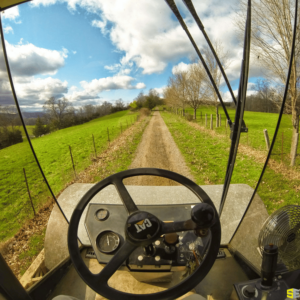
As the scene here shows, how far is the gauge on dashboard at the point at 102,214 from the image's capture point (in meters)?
1.73

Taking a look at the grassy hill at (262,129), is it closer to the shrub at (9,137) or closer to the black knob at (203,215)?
the black knob at (203,215)

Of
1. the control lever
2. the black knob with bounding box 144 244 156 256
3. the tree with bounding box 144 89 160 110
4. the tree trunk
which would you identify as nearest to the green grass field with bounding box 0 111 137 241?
the tree with bounding box 144 89 160 110

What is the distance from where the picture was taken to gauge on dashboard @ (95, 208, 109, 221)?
5.68 ft

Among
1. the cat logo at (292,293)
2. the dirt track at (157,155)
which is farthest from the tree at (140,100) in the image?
the cat logo at (292,293)

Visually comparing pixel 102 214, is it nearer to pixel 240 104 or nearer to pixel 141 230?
pixel 141 230

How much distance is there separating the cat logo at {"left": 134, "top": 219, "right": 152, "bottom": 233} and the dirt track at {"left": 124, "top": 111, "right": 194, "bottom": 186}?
1.82ft

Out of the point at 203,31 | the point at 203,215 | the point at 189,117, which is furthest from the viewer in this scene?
the point at 189,117

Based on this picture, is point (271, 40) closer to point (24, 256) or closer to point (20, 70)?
point (20, 70)

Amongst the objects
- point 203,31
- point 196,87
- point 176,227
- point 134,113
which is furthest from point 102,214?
point 203,31

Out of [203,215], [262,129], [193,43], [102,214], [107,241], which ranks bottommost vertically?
[107,241]

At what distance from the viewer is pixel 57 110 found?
60.6 inches

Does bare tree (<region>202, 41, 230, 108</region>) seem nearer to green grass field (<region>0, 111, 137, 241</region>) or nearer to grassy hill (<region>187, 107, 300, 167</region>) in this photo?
grassy hill (<region>187, 107, 300, 167</region>)

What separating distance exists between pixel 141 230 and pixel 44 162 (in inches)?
33.7

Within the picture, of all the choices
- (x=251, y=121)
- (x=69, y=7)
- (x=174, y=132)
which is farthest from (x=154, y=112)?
(x=69, y=7)
